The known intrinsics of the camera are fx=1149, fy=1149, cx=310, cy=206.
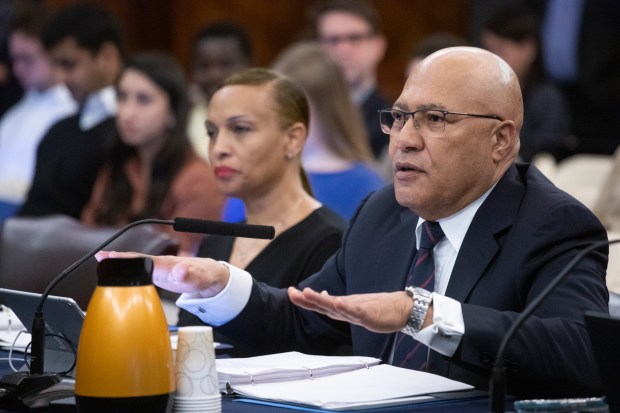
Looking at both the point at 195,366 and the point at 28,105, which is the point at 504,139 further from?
the point at 28,105

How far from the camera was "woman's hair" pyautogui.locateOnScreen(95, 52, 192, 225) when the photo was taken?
15.4 ft

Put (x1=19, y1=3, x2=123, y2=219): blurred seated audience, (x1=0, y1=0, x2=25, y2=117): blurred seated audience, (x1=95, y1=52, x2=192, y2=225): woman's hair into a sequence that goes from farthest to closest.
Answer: (x1=0, y1=0, x2=25, y2=117): blurred seated audience, (x1=19, y1=3, x2=123, y2=219): blurred seated audience, (x1=95, y1=52, x2=192, y2=225): woman's hair

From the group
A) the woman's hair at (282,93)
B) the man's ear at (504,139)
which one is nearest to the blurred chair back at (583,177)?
the woman's hair at (282,93)

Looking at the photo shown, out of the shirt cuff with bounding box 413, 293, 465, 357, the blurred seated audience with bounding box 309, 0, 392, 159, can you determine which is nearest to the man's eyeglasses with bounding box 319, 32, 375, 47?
the blurred seated audience with bounding box 309, 0, 392, 159

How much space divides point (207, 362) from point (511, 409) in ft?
1.69

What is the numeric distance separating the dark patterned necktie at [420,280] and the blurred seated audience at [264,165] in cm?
69

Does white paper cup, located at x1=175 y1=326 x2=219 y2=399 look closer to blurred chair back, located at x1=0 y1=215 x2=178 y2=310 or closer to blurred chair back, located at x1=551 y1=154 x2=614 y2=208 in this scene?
blurred chair back, located at x1=0 y1=215 x2=178 y2=310

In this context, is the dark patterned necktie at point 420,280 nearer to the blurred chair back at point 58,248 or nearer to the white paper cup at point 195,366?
the white paper cup at point 195,366

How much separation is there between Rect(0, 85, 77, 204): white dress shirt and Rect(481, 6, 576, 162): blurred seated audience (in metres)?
2.41

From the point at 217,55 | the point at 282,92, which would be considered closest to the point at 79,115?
the point at 217,55

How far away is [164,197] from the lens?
4605 millimetres

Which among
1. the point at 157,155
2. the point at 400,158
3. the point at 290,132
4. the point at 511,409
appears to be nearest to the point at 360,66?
the point at 157,155

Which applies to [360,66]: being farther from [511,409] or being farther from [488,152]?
[511,409]

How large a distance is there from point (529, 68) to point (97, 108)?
7.45 ft
